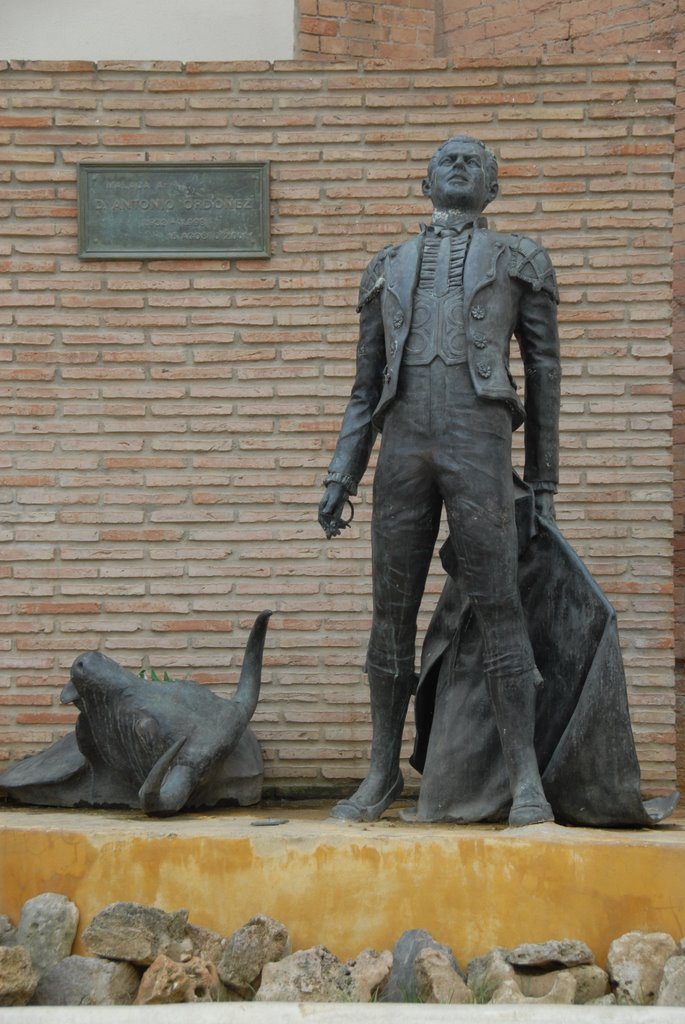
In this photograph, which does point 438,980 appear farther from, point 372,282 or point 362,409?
point 372,282

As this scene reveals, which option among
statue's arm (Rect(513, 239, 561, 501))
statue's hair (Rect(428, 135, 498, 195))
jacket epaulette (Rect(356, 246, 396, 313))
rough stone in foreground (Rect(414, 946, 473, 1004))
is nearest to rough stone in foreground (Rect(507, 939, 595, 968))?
rough stone in foreground (Rect(414, 946, 473, 1004))

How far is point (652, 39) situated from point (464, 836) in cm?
476

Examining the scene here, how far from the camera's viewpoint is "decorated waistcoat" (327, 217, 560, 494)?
18.9ft

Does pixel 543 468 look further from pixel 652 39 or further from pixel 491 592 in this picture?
pixel 652 39

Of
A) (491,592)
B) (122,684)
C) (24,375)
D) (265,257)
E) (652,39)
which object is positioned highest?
(652,39)

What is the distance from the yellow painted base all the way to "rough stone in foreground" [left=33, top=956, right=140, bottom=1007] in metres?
0.38

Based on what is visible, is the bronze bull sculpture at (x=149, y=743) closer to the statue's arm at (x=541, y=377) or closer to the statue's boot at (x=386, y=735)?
the statue's boot at (x=386, y=735)

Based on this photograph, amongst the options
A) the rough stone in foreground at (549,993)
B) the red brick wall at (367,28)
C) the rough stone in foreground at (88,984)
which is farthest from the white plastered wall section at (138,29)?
the rough stone in foreground at (549,993)

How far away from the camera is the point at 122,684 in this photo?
658 cm

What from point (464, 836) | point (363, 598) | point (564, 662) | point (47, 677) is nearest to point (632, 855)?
point (464, 836)

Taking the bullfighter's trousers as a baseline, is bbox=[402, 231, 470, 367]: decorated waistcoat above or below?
above

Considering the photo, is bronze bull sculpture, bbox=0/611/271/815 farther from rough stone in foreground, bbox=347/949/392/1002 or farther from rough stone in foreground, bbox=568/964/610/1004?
rough stone in foreground, bbox=568/964/610/1004

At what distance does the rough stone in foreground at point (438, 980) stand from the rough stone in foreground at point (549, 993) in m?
0.09

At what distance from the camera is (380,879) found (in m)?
5.38
